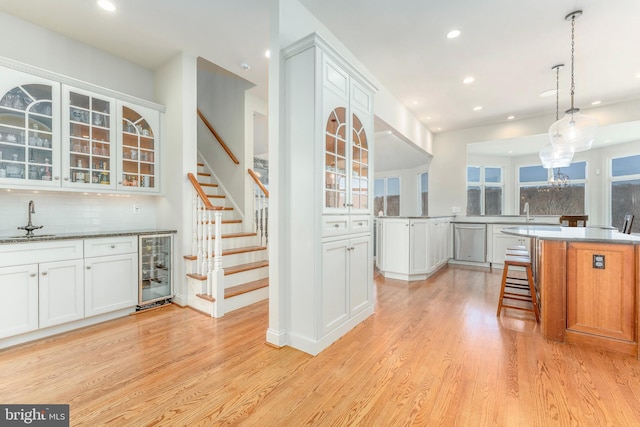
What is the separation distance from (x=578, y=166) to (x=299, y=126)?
7.65 m

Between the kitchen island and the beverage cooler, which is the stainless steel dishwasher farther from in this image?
the beverage cooler

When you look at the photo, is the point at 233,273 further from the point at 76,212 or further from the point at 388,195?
the point at 388,195

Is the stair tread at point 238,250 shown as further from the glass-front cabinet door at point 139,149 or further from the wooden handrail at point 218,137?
the wooden handrail at point 218,137

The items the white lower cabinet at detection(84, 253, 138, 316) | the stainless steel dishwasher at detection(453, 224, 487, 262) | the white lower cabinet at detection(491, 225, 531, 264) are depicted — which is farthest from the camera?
the stainless steel dishwasher at detection(453, 224, 487, 262)

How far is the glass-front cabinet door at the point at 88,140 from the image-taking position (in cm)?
274

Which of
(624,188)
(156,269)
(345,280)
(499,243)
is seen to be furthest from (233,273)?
(624,188)

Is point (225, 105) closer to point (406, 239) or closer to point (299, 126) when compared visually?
point (299, 126)

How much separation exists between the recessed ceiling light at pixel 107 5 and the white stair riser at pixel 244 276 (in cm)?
285

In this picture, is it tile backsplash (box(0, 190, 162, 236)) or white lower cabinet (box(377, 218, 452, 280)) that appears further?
white lower cabinet (box(377, 218, 452, 280))

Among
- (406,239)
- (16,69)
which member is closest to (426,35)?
(406,239)

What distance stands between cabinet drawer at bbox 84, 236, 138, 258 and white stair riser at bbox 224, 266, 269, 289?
1.05 m

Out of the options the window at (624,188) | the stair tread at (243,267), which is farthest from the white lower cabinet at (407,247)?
the window at (624,188)

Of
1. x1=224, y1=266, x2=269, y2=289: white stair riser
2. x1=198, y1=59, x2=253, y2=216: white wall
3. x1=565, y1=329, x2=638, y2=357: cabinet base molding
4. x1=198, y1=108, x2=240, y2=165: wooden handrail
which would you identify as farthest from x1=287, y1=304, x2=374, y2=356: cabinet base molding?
x1=198, y1=108, x2=240, y2=165: wooden handrail

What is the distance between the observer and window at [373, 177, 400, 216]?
9.09 metres
